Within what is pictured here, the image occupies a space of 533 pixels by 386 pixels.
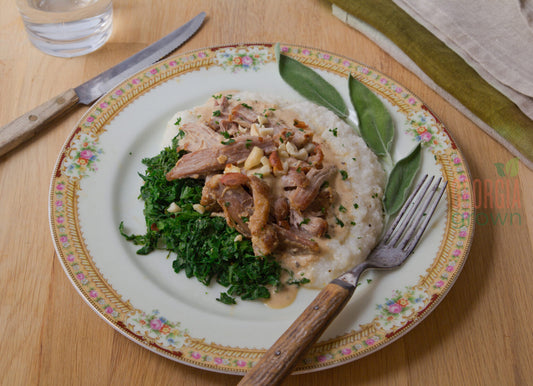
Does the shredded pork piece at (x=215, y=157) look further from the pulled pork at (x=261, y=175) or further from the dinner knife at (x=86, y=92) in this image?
the dinner knife at (x=86, y=92)

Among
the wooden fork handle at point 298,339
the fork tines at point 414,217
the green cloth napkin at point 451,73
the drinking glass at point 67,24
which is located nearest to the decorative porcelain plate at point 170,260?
the fork tines at point 414,217

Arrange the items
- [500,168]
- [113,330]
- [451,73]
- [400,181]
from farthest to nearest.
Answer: [451,73] < [500,168] < [400,181] < [113,330]

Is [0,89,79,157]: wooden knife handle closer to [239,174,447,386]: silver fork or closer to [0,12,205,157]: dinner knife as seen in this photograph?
[0,12,205,157]: dinner knife

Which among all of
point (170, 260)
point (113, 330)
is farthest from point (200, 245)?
point (113, 330)

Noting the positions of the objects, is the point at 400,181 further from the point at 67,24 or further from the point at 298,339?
the point at 67,24

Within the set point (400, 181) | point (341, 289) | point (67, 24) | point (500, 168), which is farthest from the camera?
point (67, 24)

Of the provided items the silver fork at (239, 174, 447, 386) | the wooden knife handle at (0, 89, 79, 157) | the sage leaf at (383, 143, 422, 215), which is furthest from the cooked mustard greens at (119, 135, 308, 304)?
the wooden knife handle at (0, 89, 79, 157)

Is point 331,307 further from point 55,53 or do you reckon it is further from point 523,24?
point 55,53
